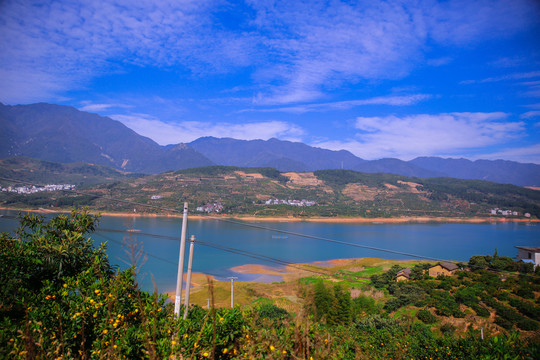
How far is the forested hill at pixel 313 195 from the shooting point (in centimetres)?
5703

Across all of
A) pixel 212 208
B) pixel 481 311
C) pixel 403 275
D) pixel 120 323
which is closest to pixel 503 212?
pixel 212 208

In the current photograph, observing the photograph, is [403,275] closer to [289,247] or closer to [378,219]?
[289,247]

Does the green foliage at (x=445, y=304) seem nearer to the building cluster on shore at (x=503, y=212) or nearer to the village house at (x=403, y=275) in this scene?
the village house at (x=403, y=275)

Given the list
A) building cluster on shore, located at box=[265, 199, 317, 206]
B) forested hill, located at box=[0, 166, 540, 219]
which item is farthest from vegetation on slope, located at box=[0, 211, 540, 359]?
building cluster on shore, located at box=[265, 199, 317, 206]

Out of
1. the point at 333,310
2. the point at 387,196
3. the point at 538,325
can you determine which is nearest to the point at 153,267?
the point at 333,310

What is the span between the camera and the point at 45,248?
3619 mm

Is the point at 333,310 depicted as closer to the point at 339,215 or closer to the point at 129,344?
the point at 129,344

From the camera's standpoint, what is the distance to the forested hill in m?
57.0

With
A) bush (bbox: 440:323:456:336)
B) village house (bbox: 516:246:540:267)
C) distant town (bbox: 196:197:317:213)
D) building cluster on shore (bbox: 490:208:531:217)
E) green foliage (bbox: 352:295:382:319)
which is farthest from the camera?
building cluster on shore (bbox: 490:208:531:217)

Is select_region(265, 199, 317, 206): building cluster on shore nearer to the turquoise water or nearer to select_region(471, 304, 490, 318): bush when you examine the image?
the turquoise water

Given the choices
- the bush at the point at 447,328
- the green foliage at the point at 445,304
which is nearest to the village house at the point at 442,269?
the green foliage at the point at 445,304

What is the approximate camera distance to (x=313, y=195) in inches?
3127

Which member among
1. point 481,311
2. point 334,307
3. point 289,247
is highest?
point 481,311

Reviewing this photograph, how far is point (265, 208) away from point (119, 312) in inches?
2199
